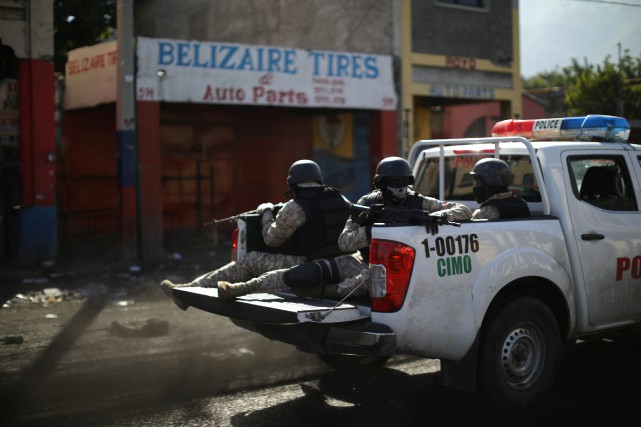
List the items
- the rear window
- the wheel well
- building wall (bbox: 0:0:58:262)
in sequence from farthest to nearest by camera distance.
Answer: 1. building wall (bbox: 0:0:58:262)
2. the rear window
3. the wheel well

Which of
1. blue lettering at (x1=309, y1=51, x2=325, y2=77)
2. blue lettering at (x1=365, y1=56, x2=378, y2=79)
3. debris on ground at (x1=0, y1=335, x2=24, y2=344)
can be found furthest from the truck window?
blue lettering at (x1=365, y1=56, x2=378, y2=79)

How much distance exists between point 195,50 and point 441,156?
28.5 feet

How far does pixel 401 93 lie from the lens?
16.7 metres

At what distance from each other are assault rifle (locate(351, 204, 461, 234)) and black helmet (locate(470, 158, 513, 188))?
26.9 inches

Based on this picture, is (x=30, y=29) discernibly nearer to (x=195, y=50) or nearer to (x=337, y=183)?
(x=195, y=50)

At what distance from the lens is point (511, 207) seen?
5.24 metres

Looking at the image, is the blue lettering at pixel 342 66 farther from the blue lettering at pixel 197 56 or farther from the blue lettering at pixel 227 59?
the blue lettering at pixel 197 56

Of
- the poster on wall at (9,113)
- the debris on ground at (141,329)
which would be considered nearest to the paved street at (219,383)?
the debris on ground at (141,329)

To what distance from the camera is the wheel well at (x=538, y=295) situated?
4941 millimetres

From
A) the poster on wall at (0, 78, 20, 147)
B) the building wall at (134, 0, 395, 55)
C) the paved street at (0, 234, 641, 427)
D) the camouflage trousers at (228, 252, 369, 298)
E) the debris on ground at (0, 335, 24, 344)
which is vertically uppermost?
the building wall at (134, 0, 395, 55)

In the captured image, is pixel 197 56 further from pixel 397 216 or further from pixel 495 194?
pixel 397 216

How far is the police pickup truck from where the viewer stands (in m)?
4.43

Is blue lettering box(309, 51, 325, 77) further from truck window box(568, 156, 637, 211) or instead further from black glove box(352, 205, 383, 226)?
black glove box(352, 205, 383, 226)

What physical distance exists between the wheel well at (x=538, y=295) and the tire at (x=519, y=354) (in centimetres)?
6
